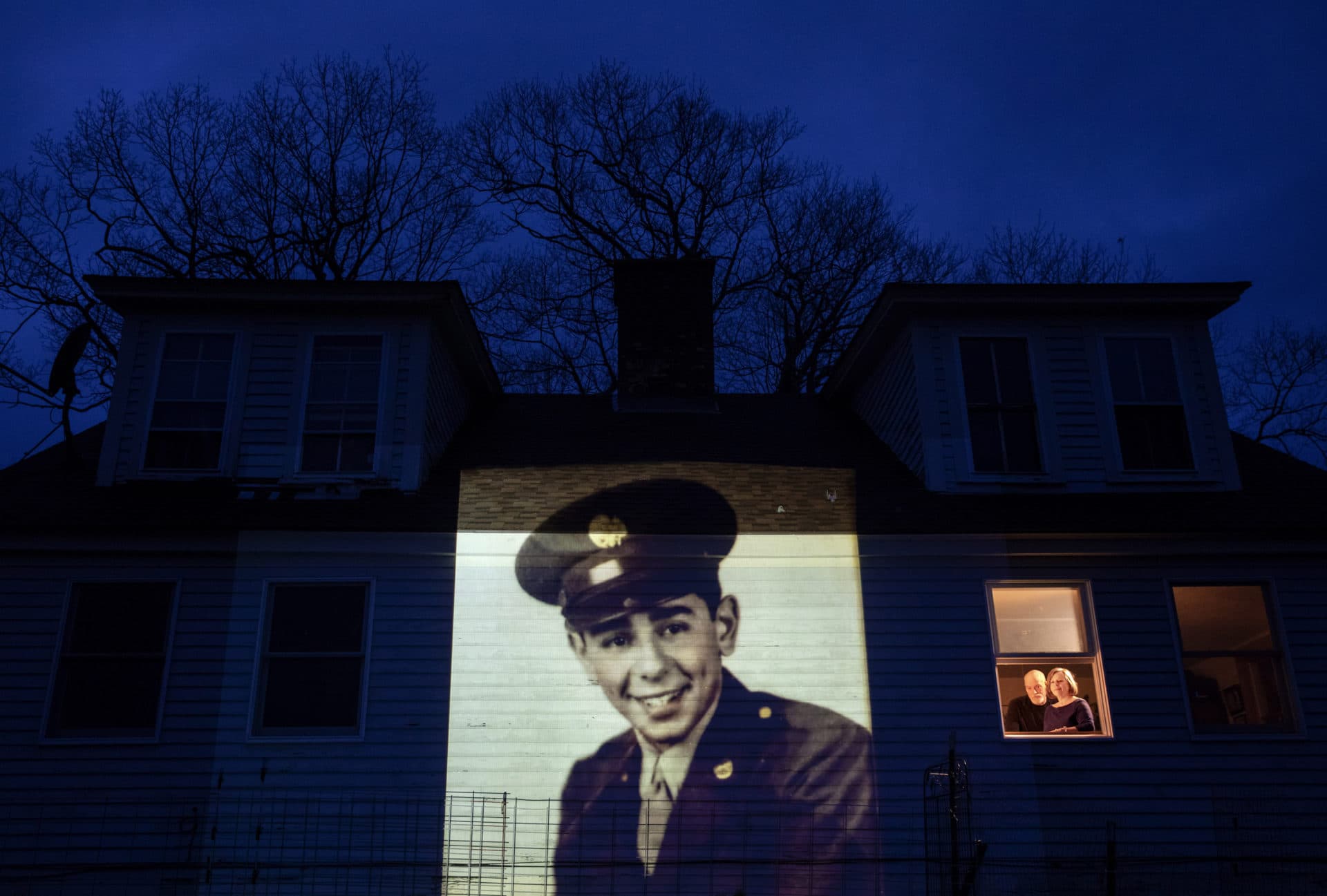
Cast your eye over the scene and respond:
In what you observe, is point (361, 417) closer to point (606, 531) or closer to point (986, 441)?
point (606, 531)

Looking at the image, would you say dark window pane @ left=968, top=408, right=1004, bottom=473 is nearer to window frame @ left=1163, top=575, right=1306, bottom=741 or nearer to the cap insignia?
window frame @ left=1163, top=575, right=1306, bottom=741

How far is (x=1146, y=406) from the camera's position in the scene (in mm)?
11969

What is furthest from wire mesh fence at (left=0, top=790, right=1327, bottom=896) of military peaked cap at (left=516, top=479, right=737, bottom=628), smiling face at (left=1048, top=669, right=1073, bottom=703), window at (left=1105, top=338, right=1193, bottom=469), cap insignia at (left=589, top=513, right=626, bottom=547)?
window at (left=1105, top=338, right=1193, bottom=469)

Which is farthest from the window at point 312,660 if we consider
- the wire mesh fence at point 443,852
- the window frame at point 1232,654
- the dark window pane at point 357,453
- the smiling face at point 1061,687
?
the window frame at point 1232,654

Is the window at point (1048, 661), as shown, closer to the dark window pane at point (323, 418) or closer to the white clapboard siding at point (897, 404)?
the white clapboard siding at point (897, 404)

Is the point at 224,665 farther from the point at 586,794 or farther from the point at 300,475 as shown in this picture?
the point at 586,794

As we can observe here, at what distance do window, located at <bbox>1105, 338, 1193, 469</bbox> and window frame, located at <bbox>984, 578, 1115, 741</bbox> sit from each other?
180cm

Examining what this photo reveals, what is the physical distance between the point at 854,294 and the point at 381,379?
15398 millimetres

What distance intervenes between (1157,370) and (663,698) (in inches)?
256

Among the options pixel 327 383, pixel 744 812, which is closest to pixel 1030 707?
pixel 744 812

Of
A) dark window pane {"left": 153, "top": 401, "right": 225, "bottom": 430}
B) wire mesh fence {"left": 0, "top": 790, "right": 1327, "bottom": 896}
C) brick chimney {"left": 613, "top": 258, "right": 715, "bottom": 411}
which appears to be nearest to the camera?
wire mesh fence {"left": 0, "top": 790, "right": 1327, "bottom": 896}

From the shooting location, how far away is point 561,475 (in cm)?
1166

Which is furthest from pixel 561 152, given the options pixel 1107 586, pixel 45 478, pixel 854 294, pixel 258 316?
pixel 1107 586

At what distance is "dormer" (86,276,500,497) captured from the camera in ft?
37.2
